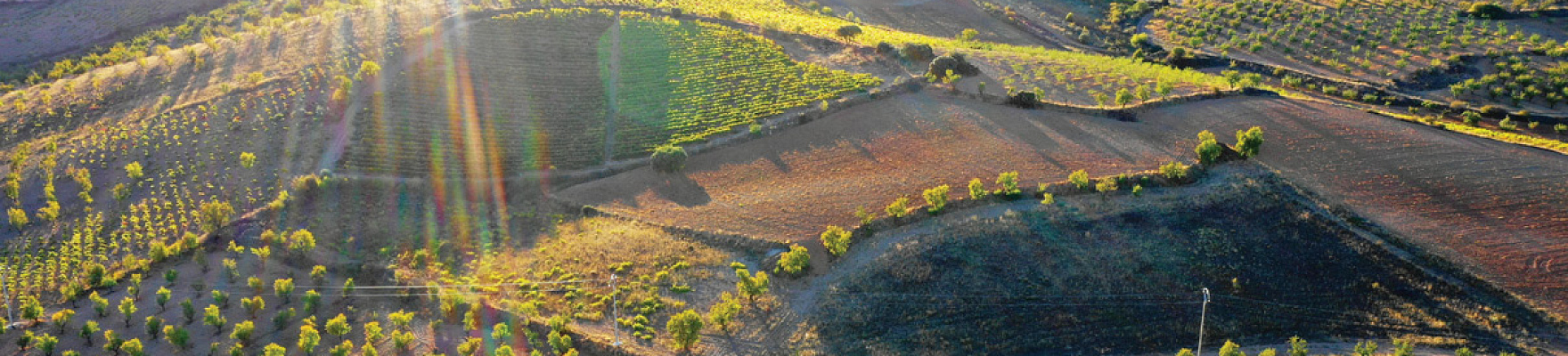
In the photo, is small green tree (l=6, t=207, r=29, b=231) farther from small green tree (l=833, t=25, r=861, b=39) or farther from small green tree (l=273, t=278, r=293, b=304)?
small green tree (l=833, t=25, r=861, b=39)

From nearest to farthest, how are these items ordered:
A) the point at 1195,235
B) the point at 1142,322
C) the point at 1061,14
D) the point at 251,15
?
the point at 1142,322 → the point at 1195,235 → the point at 251,15 → the point at 1061,14

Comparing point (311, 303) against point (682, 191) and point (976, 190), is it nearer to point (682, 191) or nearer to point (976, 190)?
point (682, 191)

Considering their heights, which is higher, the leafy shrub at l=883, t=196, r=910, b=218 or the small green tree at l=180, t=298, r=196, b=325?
the leafy shrub at l=883, t=196, r=910, b=218

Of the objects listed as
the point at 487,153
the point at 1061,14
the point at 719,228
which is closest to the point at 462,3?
the point at 487,153

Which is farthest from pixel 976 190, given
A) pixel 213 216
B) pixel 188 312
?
pixel 213 216

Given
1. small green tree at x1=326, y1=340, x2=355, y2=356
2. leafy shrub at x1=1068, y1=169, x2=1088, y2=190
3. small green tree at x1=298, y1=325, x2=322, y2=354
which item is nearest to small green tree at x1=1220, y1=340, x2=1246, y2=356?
leafy shrub at x1=1068, y1=169, x2=1088, y2=190

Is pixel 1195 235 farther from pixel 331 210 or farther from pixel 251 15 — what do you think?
pixel 251 15

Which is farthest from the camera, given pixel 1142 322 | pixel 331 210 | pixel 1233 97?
pixel 1233 97
